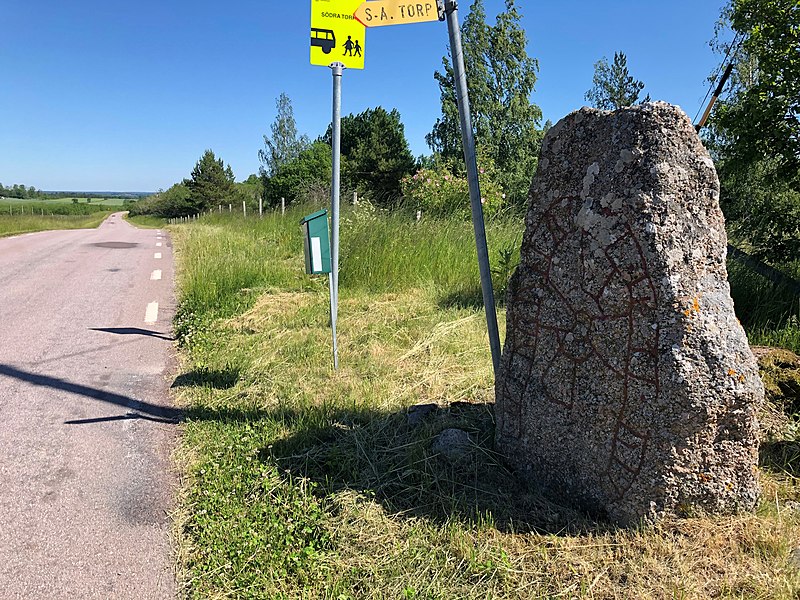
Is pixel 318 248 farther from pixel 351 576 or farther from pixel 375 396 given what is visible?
pixel 351 576

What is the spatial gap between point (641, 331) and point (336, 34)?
3182mm

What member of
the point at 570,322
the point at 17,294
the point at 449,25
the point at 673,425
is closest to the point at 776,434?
the point at 673,425

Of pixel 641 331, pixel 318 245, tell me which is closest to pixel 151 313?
pixel 318 245

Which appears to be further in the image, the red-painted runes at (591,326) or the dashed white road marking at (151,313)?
the dashed white road marking at (151,313)

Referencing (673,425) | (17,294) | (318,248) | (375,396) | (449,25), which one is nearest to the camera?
(673,425)

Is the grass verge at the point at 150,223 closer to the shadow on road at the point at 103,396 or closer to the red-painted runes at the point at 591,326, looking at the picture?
the shadow on road at the point at 103,396

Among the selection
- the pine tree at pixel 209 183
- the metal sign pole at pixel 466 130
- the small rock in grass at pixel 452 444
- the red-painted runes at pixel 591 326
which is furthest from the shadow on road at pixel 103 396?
the pine tree at pixel 209 183

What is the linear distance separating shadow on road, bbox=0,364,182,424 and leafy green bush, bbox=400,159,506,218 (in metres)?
7.41

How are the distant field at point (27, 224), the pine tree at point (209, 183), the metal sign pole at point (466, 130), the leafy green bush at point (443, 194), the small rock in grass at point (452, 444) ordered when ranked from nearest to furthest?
1. the metal sign pole at point (466, 130)
2. the small rock in grass at point (452, 444)
3. the leafy green bush at point (443, 194)
4. the distant field at point (27, 224)
5. the pine tree at point (209, 183)

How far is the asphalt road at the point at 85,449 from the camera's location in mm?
2328

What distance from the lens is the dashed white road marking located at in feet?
21.9

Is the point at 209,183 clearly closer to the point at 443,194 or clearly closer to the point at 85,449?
the point at 443,194

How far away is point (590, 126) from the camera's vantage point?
96.5 inches

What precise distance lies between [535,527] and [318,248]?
2.74m
